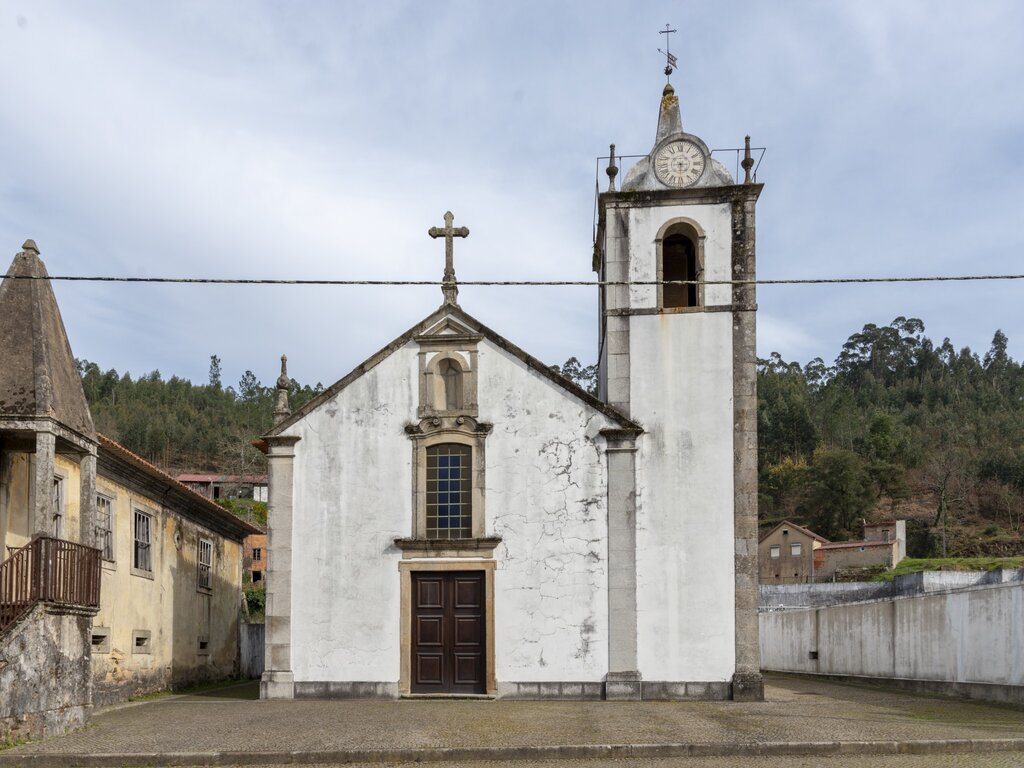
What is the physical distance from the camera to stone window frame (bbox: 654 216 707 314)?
2008 cm

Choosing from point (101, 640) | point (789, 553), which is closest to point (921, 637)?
point (101, 640)

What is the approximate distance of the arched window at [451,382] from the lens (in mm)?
19859

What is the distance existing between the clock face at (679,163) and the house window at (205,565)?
1377 cm

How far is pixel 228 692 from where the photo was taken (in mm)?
22453

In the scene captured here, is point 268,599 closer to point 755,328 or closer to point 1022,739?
point 755,328

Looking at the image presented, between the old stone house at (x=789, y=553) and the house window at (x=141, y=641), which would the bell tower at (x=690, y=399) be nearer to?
the house window at (x=141, y=641)

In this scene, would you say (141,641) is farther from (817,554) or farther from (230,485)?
(230,485)

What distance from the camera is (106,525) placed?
19.3 meters

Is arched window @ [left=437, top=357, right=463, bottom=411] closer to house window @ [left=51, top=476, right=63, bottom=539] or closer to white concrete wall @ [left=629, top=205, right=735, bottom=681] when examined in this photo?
white concrete wall @ [left=629, top=205, right=735, bottom=681]

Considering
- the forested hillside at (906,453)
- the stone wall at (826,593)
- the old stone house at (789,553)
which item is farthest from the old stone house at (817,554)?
the stone wall at (826,593)

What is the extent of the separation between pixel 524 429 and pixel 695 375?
3275 millimetres

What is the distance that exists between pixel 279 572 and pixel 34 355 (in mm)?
6667

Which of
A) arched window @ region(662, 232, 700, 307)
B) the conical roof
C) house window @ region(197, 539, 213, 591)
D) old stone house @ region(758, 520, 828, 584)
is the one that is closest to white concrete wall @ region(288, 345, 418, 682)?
the conical roof

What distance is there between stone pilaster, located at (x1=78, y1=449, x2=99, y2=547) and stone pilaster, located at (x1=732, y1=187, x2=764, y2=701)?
10557mm
